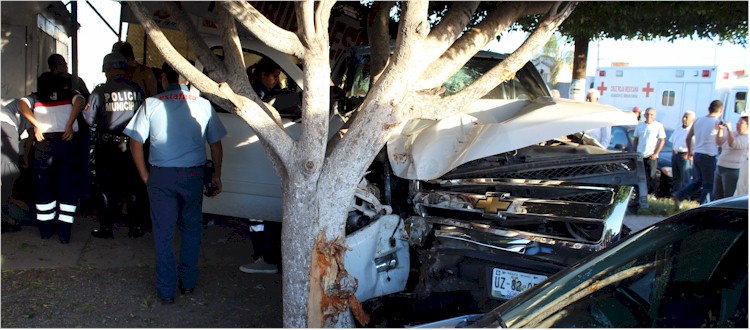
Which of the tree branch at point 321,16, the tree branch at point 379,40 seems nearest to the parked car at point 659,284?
the tree branch at point 321,16

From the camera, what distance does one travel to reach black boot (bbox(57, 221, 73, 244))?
6367 millimetres

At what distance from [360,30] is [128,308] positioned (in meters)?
5.09

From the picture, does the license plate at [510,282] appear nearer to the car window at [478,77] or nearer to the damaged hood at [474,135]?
the damaged hood at [474,135]

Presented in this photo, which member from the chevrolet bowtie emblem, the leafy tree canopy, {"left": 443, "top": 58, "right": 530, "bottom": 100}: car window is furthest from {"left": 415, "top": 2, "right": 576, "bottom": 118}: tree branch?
the leafy tree canopy

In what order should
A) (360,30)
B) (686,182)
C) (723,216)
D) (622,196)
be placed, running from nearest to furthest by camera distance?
1. (723,216)
2. (622,196)
3. (360,30)
4. (686,182)

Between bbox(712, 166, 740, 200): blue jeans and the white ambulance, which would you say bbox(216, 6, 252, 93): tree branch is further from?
the white ambulance

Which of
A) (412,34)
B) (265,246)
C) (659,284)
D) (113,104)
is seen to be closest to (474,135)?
(412,34)

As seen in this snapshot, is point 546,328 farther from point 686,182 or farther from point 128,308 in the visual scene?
point 686,182

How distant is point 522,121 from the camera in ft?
16.2

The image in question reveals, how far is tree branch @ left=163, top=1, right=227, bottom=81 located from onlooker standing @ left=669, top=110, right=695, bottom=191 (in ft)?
29.1

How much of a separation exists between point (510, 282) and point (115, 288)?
3.26m

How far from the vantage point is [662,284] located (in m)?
2.51

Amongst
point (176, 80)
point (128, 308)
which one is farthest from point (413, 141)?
point (128, 308)

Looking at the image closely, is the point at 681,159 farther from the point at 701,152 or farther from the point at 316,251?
the point at 316,251
